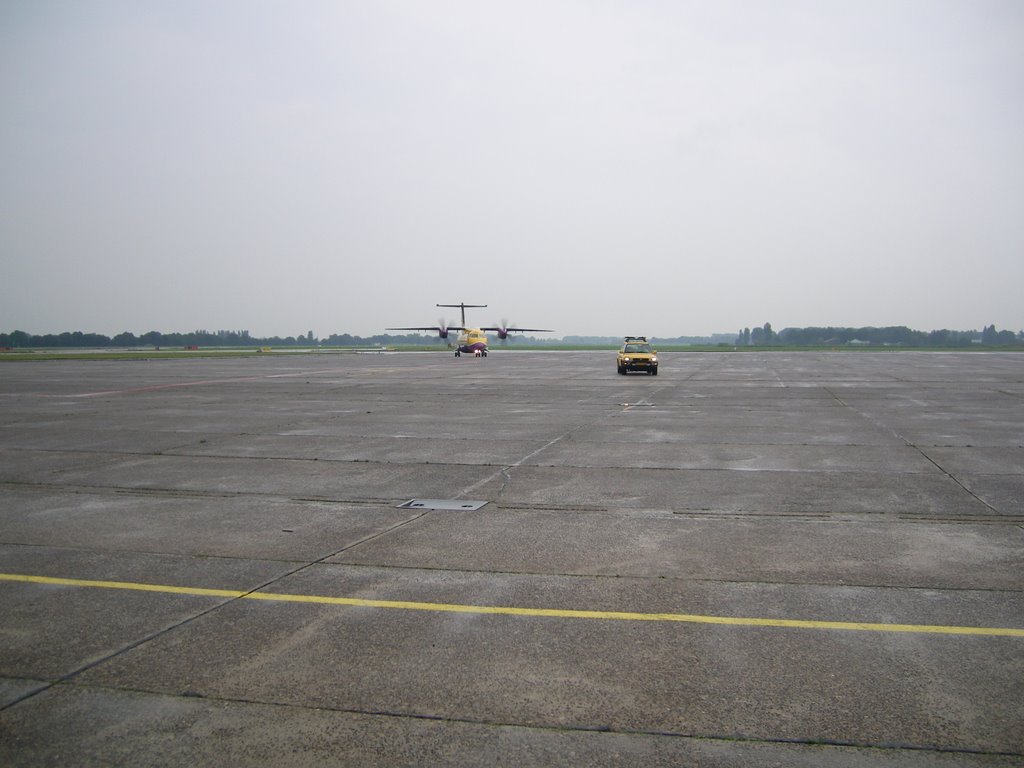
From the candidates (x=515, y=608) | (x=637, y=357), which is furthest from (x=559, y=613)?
(x=637, y=357)

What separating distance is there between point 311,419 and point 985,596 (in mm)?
16306

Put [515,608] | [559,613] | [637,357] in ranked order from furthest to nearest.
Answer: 1. [637,357]
2. [515,608]
3. [559,613]

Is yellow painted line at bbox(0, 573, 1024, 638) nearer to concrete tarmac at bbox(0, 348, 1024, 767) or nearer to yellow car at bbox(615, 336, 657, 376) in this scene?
concrete tarmac at bbox(0, 348, 1024, 767)

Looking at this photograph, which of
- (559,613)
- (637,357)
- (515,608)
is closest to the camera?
(559,613)

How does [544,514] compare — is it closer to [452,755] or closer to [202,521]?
[202,521]

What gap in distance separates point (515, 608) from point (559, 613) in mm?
360

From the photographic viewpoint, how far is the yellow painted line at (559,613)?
5.16 meters

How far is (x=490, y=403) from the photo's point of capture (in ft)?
76.4

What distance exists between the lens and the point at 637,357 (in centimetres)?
3934

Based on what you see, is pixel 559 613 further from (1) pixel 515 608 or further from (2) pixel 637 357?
(2) pixel 637 357

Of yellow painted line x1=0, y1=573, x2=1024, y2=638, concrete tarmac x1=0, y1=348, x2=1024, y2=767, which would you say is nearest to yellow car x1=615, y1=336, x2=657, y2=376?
concrete tarmac x1=0, y1=348, x2=1024, y2=767

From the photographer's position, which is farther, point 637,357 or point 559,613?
point 637,357

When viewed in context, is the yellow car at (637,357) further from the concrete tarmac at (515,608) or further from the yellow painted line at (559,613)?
the yellow painted line at (559,613)

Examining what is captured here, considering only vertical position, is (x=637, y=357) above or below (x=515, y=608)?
above
